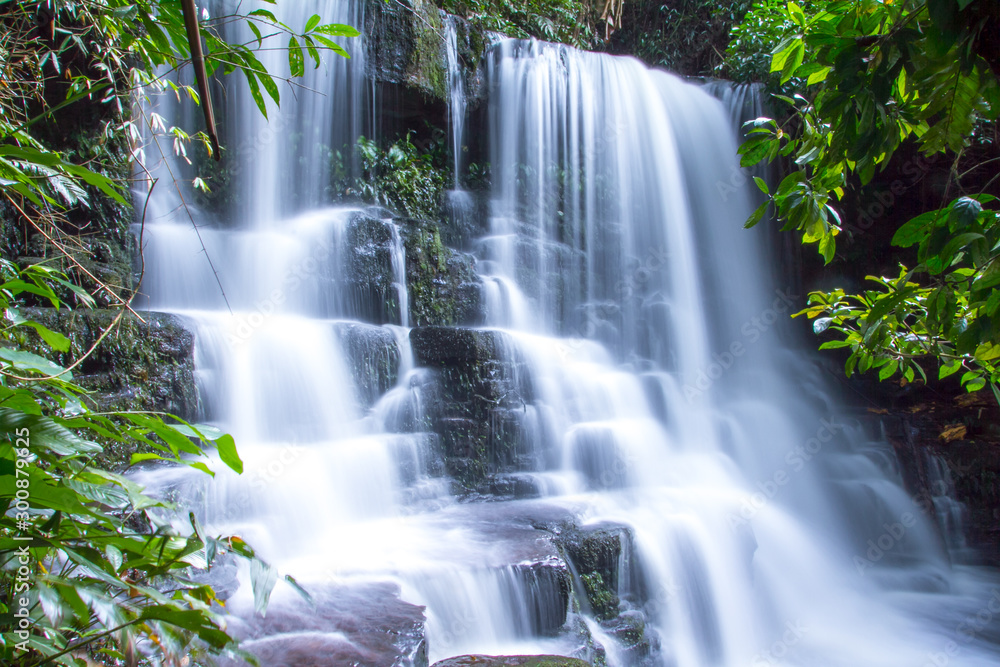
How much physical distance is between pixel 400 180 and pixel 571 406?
3828 mm

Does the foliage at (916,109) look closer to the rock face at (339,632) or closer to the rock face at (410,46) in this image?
the rock face at (339,632)

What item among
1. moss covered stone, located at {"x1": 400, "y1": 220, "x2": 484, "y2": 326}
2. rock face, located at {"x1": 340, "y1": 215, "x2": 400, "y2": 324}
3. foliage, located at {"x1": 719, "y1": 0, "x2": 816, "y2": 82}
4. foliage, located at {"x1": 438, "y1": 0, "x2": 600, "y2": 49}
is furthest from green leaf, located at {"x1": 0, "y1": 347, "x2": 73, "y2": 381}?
foliage, located at {"x1": 719, "y1": 0, "x2": 816, "y2": 82}

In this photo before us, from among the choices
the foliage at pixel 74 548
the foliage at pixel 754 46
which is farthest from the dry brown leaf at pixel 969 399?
the foliage at pixel 74 548

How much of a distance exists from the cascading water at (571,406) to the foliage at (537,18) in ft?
4.14

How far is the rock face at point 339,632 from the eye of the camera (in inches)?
94.2

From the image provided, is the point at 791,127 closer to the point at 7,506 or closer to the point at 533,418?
the point at 533,418

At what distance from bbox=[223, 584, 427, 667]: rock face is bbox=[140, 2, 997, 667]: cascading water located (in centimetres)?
7

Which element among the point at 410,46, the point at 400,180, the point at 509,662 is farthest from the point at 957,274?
the point at 410,46

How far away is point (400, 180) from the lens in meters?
7.64

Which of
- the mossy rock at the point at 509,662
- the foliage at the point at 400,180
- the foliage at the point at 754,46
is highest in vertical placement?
the foliage at the point at 754,46

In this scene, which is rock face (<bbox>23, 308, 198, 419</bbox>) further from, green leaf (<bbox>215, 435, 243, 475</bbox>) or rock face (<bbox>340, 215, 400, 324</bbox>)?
green leaf (<bbox>215, 435, 243, 475</bbox>)

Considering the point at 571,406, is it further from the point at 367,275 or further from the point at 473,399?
the point at 367,275

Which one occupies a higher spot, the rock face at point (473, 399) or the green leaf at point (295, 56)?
the green leaf at point (295, 56)

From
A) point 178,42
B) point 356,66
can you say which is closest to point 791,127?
point 356,66
